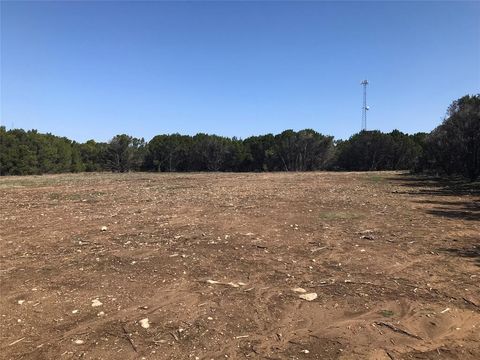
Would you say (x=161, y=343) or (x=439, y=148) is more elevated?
(x=439, y=148)

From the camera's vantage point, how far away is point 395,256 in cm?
693

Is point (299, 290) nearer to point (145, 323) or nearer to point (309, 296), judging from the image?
point (309, 296)

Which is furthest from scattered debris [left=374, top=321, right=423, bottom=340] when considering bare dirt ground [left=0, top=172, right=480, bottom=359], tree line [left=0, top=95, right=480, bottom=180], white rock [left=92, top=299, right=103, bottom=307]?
tree line [left=0, top=95, right=480, bottom=180]

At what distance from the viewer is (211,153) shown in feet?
222

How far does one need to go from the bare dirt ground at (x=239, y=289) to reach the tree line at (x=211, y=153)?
45.9 meters

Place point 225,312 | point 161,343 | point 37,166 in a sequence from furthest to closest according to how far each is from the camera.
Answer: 1. point 37,166
2. point 225,312
3. point 161,343

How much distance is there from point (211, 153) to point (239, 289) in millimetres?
62534

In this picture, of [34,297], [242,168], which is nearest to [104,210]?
[34,297]

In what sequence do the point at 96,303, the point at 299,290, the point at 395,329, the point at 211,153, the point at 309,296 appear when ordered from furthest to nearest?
the point at 211,153 < the point at 299,290 < the point at 309,296 < the point at 96,303 < the point at 395,329

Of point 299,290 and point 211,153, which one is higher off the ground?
point 211,153

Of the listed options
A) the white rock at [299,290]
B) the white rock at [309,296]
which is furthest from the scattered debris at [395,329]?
the white rock at [299,290]

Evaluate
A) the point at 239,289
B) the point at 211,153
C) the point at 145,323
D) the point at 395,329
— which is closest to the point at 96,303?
the point at 145,323

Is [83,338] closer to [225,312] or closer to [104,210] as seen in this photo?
[225,312]

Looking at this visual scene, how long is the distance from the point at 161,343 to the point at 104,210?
351 inches
